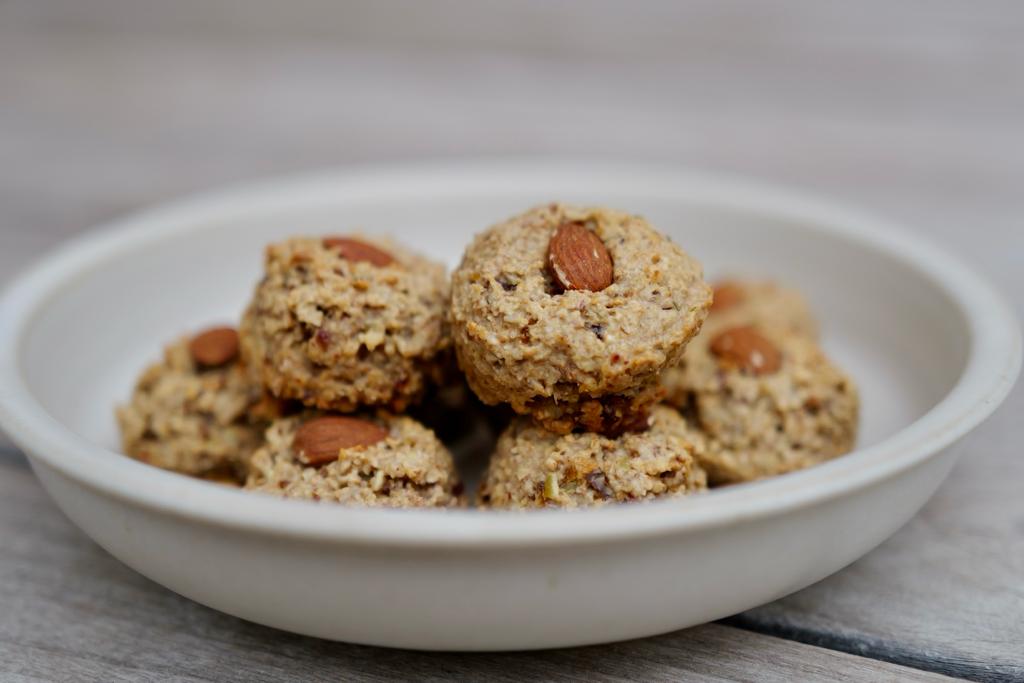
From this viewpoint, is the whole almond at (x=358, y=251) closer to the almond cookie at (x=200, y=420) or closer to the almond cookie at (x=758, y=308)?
the almond cookie at (x=200, y=420)

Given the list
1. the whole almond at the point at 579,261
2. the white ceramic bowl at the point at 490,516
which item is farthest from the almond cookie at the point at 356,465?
the whole almond at the point at 579,261

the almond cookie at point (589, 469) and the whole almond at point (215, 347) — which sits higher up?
the whole almond at point (215, 347)

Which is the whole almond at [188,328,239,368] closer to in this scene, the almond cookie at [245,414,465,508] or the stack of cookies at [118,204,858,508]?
the stack of cookies at [118,204,858,508]

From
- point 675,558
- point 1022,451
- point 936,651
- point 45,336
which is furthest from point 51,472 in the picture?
point 1022,451

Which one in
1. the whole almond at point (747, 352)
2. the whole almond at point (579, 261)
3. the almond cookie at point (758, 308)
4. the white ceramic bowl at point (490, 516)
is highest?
the almond cookie at point (758, 308)

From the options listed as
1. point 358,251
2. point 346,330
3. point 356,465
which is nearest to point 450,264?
point 358,251

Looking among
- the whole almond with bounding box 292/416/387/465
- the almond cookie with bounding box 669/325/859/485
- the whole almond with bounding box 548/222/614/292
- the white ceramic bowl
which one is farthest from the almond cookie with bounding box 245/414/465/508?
the almond cookie with bounding box 669/325/859/485

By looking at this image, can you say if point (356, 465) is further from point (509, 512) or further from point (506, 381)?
point (509, 512)

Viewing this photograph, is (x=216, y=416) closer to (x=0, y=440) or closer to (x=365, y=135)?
(x=0, y=440)
